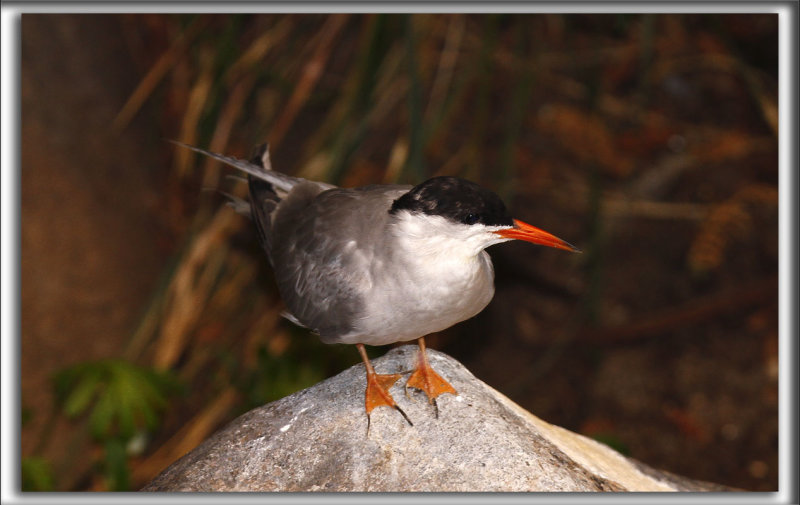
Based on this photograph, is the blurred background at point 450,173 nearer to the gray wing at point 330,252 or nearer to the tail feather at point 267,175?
the tail feather at point 267,175

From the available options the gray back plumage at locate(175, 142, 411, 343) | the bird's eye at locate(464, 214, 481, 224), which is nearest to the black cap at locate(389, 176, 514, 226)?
the bird's eye at locate(464, 214, 481, 224)

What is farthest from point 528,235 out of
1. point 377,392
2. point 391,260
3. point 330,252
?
point 377,392

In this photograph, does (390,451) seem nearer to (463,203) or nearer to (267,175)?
(463,203)

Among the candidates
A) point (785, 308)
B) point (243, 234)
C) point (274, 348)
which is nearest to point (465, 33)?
point (243, 234)

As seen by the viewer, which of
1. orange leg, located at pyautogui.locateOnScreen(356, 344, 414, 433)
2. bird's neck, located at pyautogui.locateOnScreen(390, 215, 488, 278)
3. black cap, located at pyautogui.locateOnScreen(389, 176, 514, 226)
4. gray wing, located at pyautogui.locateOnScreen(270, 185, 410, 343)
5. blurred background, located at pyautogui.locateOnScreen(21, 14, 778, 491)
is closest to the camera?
black cap, located at pyautogui.locateOnScreen(389, 176, 514, 226)

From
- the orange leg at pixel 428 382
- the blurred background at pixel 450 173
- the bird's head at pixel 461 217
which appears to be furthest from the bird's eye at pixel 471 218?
the blurred background at pixel 450 173

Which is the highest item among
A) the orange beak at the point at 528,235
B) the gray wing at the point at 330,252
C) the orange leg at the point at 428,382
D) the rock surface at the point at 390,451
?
the orange beak at the point at 528,235

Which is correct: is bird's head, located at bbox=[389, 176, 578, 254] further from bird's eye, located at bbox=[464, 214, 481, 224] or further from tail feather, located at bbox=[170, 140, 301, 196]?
tail feather, located at bbox=[170, 140, 301, 196]
